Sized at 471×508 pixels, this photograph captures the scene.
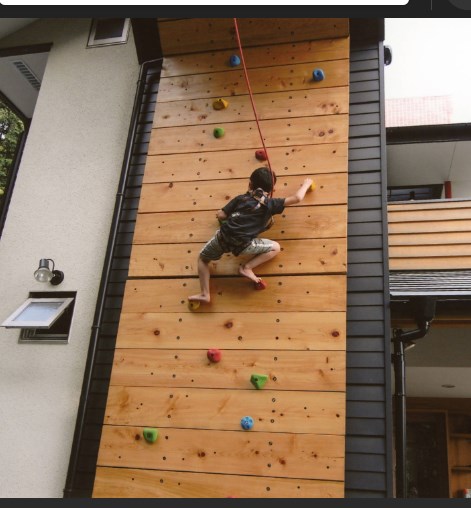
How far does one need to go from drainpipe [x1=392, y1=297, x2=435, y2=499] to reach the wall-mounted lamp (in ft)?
12.0

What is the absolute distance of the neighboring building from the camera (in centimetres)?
420

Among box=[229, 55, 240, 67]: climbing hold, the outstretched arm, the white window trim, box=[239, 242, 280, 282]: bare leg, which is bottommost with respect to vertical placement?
the white window trim

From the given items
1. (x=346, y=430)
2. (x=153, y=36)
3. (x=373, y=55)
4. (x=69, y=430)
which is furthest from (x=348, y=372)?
(x=153, y=36)

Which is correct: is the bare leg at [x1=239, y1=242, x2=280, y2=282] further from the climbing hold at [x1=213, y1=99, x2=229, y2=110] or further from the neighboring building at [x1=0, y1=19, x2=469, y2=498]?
the climbing hold at [x1=213, y1=99, x2=229, y2=110]

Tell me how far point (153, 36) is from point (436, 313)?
4506 millimetres

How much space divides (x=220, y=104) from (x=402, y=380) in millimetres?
3405

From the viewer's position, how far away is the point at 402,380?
5242mm

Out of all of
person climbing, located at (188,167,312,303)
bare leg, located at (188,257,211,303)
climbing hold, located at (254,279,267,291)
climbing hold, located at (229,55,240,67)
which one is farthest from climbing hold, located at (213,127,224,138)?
climbing hold, located at (254,279,267,291)

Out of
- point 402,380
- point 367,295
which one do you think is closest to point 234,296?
point 367,295

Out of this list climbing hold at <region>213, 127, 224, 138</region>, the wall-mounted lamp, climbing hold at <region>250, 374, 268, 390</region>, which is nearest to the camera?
climbing hold at <region>250, 374, 268, 390</region>

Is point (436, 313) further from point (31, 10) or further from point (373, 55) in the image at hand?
point (31, 10)

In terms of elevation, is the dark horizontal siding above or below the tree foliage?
below

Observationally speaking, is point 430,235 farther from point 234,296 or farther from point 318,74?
point 234,296

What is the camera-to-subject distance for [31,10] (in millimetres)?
1047
